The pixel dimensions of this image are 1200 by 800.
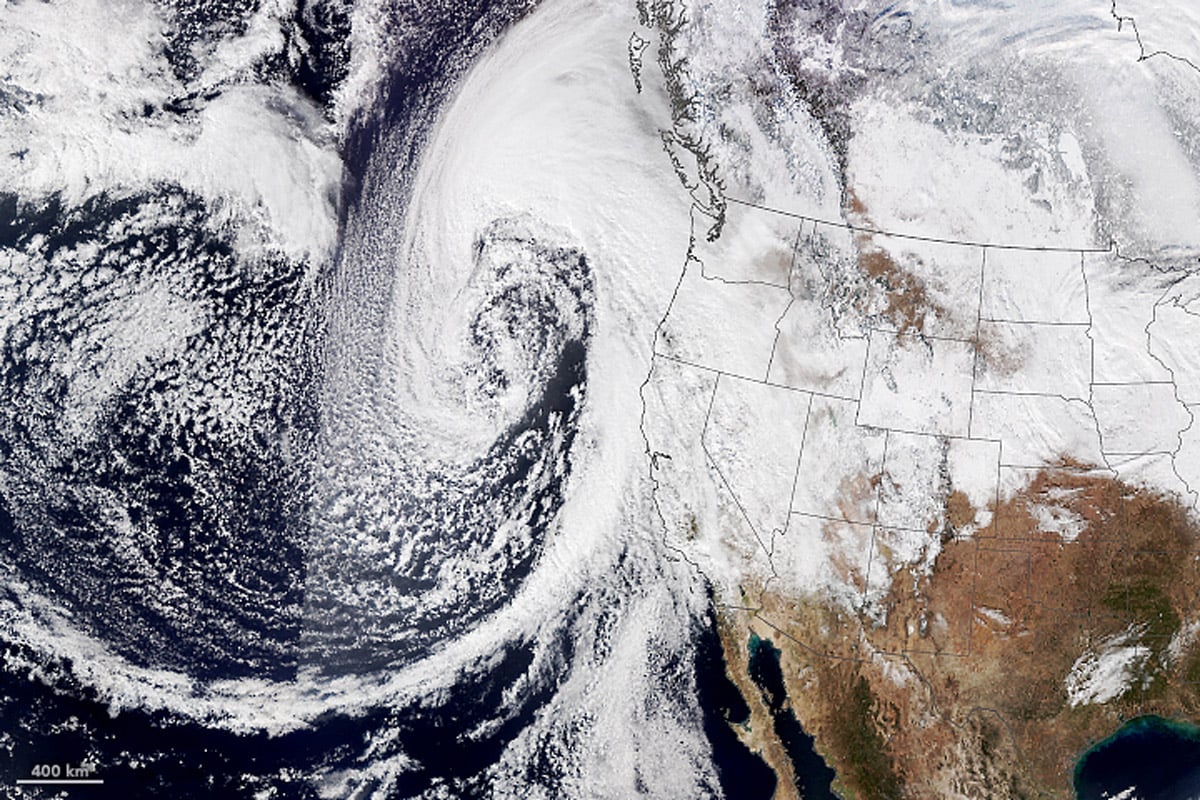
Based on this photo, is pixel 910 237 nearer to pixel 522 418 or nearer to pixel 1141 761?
pixel 522 418

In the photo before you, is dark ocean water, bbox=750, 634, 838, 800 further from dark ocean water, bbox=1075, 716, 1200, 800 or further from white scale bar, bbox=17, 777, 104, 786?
white scale bar, bbox=17, 777, 104, 786

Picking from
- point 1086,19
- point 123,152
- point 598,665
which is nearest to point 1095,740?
point 598,665

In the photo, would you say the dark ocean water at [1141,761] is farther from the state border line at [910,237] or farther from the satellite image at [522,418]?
the state border line at [910,237]

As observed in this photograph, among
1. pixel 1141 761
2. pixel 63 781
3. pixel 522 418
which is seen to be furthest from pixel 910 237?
pixel 63 781

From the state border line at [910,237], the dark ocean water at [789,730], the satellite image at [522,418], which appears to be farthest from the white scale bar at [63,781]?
the state border line at [910,237]

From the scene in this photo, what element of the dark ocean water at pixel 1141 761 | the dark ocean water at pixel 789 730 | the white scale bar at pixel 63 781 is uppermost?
the white scale bar at pixel 63 781

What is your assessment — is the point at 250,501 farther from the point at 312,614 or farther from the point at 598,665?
the point at 598,665
